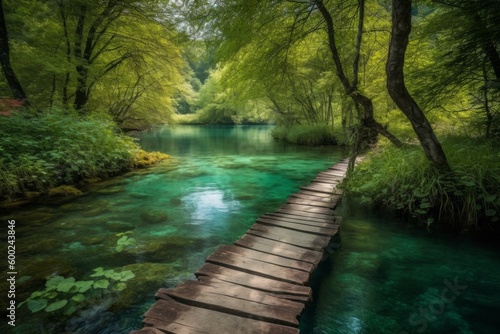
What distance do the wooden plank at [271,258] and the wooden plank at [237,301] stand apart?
2.29ft

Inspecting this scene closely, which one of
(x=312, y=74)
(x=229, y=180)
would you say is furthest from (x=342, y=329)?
(x=312, y=74)


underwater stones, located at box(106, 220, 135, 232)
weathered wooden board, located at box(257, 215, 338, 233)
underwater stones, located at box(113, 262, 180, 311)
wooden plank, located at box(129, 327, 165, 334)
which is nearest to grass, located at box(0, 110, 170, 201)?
underwater stones, located at box(106, 220, 135, 232)

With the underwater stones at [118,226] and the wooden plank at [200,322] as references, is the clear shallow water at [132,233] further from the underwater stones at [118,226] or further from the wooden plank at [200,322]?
the wooden plank at [200,322]

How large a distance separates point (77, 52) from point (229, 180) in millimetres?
8711

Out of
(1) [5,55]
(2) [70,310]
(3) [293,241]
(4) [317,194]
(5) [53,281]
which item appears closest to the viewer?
(5) [53,281]

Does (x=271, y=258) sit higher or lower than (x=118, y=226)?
higher

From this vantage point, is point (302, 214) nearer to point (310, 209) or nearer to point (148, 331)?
point (310, 209)

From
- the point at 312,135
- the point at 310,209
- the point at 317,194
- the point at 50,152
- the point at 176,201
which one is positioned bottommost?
the point at 176,201

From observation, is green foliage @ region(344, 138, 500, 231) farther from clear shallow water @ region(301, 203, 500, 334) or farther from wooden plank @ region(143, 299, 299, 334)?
wooden plank @ region(143, 299, 299, 334)

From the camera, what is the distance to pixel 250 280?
121 inches

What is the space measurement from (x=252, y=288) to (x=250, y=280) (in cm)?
15

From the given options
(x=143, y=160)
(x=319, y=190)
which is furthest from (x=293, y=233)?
(x=143, y=160)

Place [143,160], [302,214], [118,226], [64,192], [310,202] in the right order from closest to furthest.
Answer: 1. [302,214]
2. [118,226]
3. [310,202]
4. [64,192]
5. [143,160]

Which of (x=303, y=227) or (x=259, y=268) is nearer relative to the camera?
(x=259, y=268)
